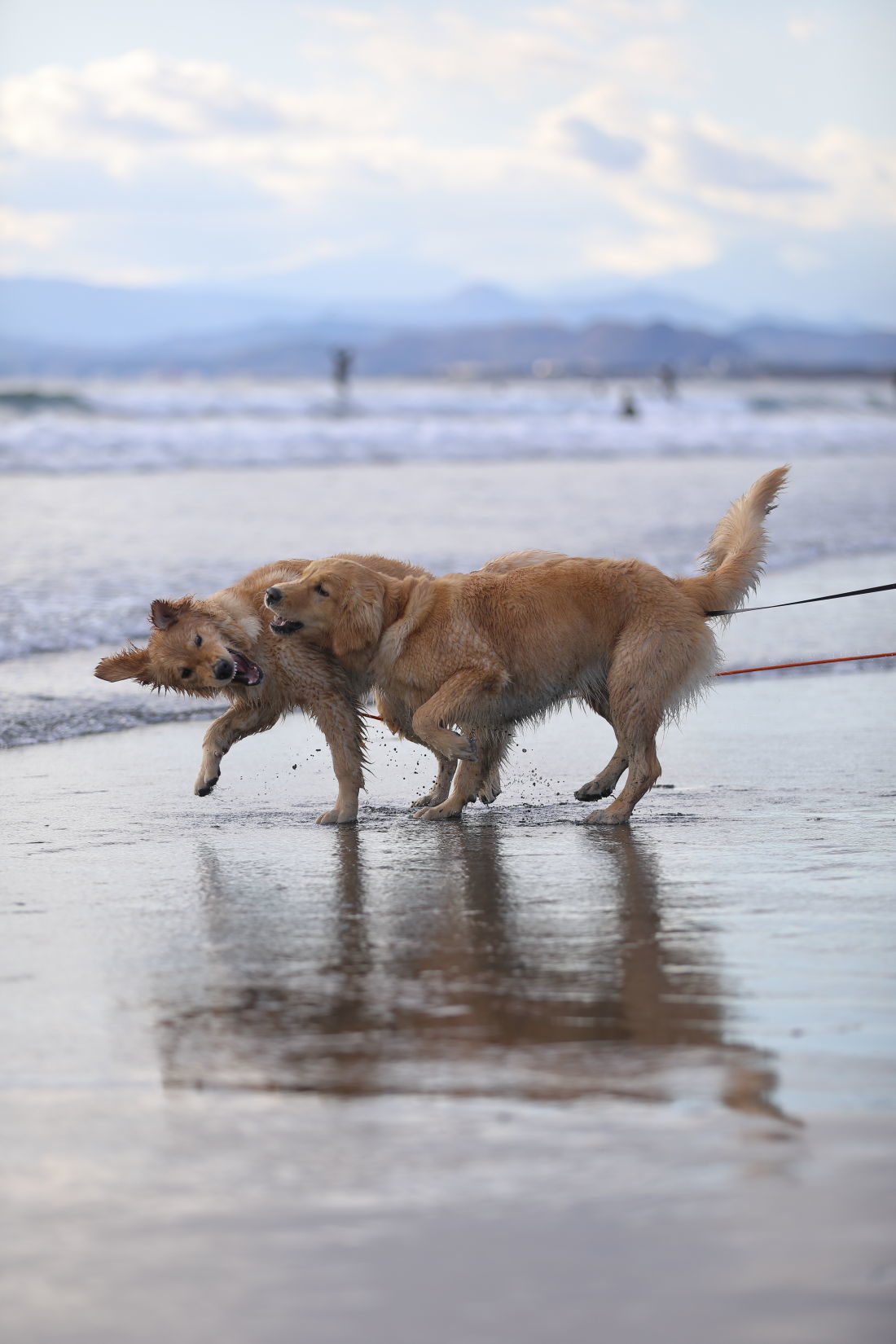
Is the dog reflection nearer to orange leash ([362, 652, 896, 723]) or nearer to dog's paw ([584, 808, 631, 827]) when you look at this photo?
dog's paw ([584, 808, 631, 827])

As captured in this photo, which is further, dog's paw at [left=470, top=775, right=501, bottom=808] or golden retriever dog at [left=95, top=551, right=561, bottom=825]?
dog's paw at [left=470, top=775, right=501, bottom=808]

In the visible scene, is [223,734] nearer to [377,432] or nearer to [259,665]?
[259,665]

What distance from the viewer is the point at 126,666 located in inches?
242

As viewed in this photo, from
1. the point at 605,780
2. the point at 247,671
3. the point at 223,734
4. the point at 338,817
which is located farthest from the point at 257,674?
the point at 605,780

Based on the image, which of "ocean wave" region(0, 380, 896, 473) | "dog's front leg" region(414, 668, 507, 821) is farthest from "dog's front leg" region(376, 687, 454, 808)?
"ocean wave" region(0, 380, 896, 473)

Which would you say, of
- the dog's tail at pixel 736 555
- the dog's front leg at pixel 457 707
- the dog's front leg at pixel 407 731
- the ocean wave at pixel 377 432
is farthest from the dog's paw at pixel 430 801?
the ocean wave at pixel 377 432

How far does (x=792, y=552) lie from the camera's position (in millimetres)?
14055

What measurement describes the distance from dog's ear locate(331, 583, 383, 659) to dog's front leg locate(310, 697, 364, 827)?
13.9 inches

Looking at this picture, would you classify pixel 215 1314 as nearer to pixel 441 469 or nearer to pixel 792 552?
pixel 792 552

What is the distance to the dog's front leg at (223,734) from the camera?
631 cm

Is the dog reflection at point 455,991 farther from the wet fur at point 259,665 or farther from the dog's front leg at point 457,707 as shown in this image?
the wet fur at point 259,665

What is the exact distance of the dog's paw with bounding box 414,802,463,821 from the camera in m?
6.11

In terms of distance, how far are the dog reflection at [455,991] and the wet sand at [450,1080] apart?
1 cm

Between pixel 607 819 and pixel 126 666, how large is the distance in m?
1.95
